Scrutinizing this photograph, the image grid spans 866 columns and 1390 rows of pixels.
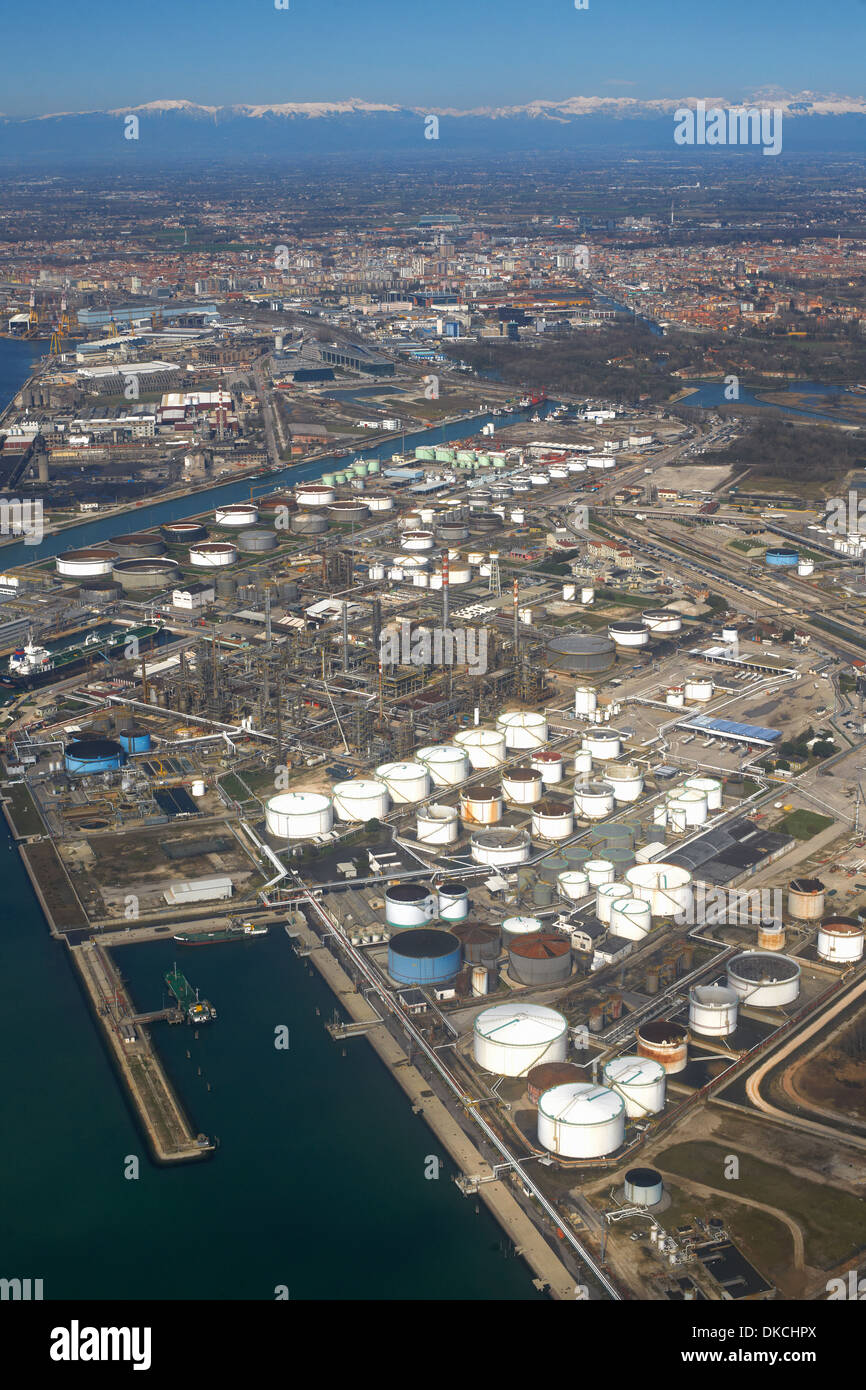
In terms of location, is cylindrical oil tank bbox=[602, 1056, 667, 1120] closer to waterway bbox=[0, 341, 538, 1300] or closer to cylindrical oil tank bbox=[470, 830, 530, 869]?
waterway bbox=[0, 341, 538, 1300]

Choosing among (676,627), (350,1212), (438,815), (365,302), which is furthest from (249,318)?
(350,1212)

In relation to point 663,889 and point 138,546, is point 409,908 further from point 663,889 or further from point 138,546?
point 138,546

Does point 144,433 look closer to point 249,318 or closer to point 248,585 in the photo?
point 248,585

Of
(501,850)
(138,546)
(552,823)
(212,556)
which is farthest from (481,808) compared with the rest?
(138,546)

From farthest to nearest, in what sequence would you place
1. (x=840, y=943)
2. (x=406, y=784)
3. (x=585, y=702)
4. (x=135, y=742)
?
(x=585, y=702)
(x=135, y=742)
(x=406, y=784)
(x=840, y=943)

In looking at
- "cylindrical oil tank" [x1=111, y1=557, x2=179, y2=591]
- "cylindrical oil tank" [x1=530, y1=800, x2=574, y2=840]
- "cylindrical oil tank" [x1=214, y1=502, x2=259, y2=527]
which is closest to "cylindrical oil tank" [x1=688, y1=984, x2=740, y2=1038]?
"cylindrical oil tank" [x1=530, y1=800, x2=574, y2=840]

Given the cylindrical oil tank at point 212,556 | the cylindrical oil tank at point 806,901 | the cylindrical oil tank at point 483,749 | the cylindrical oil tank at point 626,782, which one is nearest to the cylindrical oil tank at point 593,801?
the cylindrical oil tank at point 626,782
